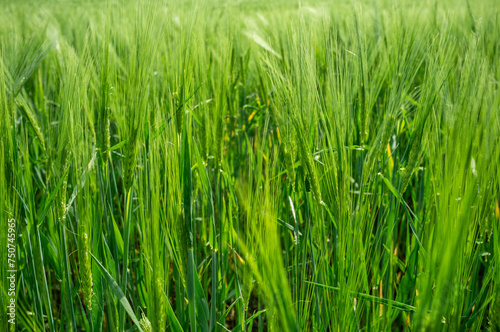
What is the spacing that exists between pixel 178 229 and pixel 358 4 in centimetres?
61

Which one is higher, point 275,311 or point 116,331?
point 275,311

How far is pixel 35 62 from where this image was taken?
90 cm

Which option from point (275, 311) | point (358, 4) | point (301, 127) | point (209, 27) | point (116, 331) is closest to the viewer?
point (275, 311)

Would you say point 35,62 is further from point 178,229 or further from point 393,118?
point 393,118

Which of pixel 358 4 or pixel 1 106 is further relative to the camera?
pixel 358 4

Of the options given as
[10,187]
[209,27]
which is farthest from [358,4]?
[209,27]

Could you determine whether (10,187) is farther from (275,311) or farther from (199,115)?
(275,311)

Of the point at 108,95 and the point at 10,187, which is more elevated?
the point at 108,95

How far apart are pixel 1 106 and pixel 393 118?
2.22 ft

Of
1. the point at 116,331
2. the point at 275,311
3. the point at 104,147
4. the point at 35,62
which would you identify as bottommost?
the point at 116,331

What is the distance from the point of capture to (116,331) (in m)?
0.72

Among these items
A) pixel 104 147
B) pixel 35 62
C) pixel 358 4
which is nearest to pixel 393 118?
pixel 358 4

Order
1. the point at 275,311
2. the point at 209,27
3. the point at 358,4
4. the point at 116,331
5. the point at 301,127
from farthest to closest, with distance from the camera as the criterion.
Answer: the point at 209,27, the point at 358,4, the point at 116,331, the point at 301,127, the point at 275,311

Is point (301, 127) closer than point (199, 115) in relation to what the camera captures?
Yes
